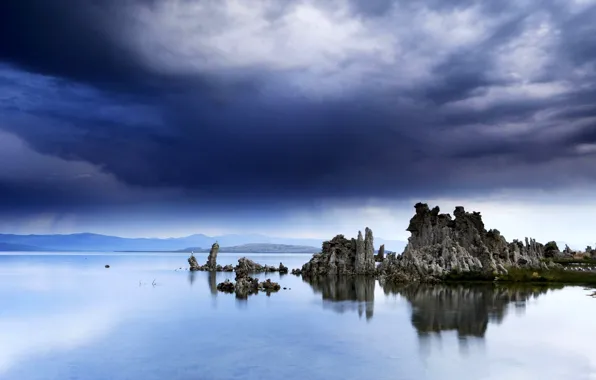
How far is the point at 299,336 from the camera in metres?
40.2

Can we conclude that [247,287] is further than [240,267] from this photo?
No

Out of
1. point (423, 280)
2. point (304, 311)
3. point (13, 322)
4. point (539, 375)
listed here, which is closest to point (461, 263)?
point (423, 280)

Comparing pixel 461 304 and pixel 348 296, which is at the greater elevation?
pixel 348 296

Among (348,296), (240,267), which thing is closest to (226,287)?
(348,296)

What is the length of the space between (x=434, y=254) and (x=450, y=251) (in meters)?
3.44

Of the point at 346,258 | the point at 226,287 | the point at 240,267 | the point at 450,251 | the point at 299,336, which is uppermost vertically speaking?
the point at 450,251

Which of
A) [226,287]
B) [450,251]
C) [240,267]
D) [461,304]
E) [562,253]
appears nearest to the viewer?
[461,304]

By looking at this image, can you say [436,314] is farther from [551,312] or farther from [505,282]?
[505,282]

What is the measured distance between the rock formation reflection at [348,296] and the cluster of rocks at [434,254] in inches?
467

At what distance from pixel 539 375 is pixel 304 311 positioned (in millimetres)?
Answer: 29777

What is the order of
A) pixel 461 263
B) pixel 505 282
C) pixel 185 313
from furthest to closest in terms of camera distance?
pixel 461 263, pixel 505 282, pixel 185 313

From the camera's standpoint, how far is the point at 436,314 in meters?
50.6

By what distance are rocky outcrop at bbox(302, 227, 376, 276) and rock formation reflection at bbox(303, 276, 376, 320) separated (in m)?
17.7

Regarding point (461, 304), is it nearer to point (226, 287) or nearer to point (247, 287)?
point (247, 287)
